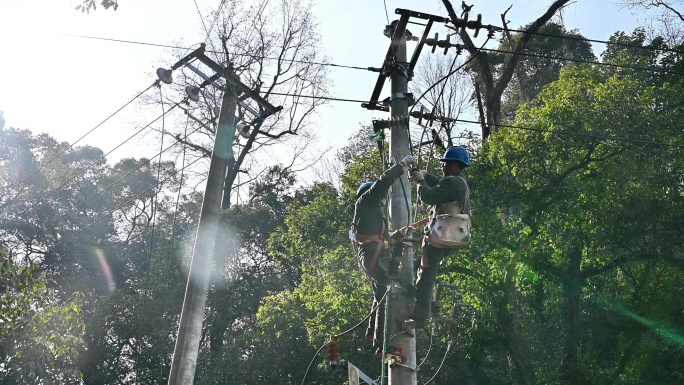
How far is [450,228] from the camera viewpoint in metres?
6.07

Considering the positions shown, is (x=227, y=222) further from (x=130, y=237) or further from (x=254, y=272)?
(x=130, y=237)

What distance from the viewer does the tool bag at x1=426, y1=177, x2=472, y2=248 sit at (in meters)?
6.07

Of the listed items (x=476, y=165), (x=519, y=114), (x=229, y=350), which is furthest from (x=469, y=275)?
(x=229, y=350)

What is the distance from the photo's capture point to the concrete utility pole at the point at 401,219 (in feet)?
19.5

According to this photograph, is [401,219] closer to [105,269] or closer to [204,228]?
[204,228]

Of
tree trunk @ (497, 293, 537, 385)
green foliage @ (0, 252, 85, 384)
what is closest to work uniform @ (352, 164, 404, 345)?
green foliage @ (0, 252, 85, 384)

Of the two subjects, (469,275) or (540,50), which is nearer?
(469,275)

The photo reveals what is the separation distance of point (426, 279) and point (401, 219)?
22.5 inches

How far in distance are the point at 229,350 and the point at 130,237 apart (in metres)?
9.57

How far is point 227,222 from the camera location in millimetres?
28469

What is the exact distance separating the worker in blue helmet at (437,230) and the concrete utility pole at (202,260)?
207 centimetres

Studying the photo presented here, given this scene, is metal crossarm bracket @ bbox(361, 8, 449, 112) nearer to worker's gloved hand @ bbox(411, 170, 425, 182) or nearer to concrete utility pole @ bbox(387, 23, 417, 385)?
concrete utility pole @ bbox(387, 23, 417, 385)

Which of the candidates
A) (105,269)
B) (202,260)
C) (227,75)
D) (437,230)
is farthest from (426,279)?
(105,269)

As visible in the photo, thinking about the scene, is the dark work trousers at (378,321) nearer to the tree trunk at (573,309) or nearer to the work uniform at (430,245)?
the work uniform at (430,245)
